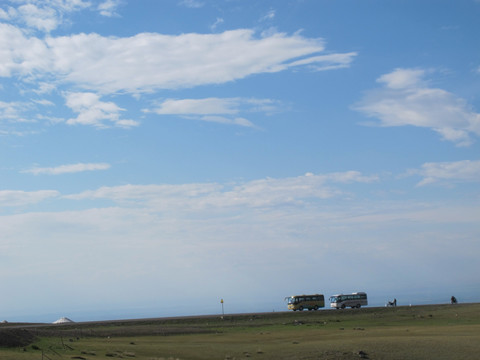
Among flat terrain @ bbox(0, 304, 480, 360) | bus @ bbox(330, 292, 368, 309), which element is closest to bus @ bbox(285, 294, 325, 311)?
bus @ bbox(330, 292, 368, 309)

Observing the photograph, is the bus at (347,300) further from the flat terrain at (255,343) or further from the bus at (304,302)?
the flat terrain at (255,343)

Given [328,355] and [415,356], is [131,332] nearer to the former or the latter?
[328,355]

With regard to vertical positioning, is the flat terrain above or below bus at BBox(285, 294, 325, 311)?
below

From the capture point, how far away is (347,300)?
379 feet

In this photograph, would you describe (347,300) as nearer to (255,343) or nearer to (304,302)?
(304,302)

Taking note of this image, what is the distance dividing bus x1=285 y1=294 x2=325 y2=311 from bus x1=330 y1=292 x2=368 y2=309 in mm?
3186

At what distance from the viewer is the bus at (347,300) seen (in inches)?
4528

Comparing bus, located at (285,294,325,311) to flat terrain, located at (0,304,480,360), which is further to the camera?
bus, located at (285,294,325,311)

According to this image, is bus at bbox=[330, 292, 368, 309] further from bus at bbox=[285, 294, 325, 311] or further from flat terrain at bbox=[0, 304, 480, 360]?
flat terrain at bbox=[0, 304, 480, 360]

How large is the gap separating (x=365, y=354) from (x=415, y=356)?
3989 millimetres

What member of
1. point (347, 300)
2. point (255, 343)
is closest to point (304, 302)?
point (347, 300)

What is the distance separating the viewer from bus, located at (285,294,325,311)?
4459 inches

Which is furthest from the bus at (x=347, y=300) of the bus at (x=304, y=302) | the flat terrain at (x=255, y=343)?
the flat terrain at (x=255, y=343)

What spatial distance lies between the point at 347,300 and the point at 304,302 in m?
9.40
